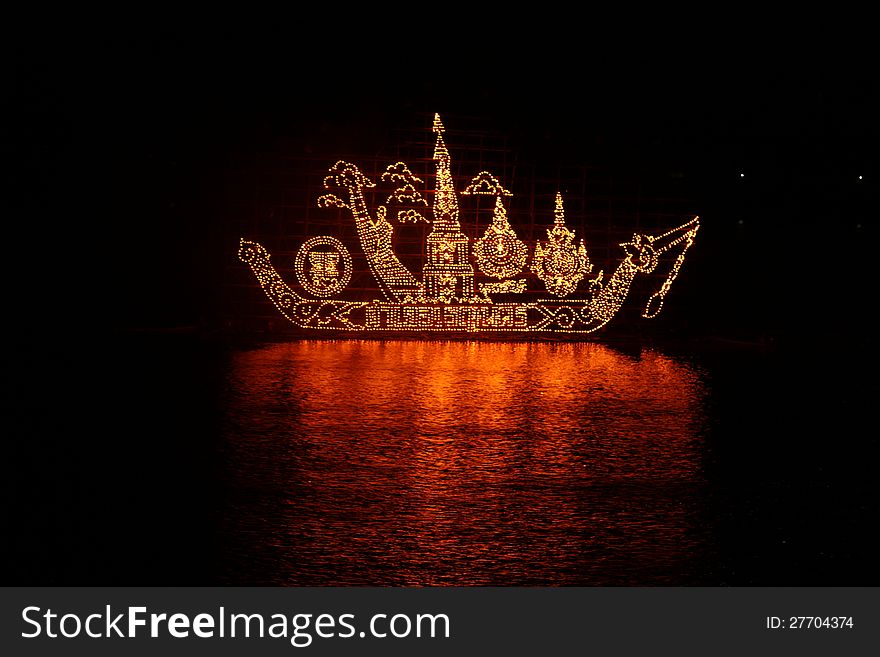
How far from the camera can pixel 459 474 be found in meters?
5.09

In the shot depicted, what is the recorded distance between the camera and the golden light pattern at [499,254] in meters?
11.0

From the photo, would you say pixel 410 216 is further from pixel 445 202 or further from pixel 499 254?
pixel 499 254

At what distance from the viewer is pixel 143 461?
527 centimetres

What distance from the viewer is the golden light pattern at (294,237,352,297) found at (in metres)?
10.8

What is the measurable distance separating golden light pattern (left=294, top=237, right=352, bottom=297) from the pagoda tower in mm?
942

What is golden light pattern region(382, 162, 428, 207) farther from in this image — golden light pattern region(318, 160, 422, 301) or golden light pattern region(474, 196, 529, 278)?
golden light pattern region(474, 196, 529, 278)

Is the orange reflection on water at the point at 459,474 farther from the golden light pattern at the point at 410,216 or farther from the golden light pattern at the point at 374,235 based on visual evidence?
the golden light pattern at the point at 410,216

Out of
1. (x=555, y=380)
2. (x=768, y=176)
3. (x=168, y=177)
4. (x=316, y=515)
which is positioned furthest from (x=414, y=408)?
(x=768, y=176)

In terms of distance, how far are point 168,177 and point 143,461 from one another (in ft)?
29.1

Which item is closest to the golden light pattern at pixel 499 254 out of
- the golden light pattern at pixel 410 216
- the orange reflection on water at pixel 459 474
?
the golden light pattern at pixel 410 216

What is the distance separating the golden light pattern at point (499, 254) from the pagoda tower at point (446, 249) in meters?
0.17

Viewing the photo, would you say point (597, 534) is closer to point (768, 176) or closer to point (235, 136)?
point (235, 136)

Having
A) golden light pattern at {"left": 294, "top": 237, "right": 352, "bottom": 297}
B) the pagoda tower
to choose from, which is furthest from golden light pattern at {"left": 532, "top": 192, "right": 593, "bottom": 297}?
golden light pattern at {"left": 294, "top": 237, "right": 352, "bottom": 297}

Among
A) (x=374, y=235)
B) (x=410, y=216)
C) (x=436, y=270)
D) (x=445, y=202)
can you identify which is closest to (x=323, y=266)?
(x=374, y=235)
